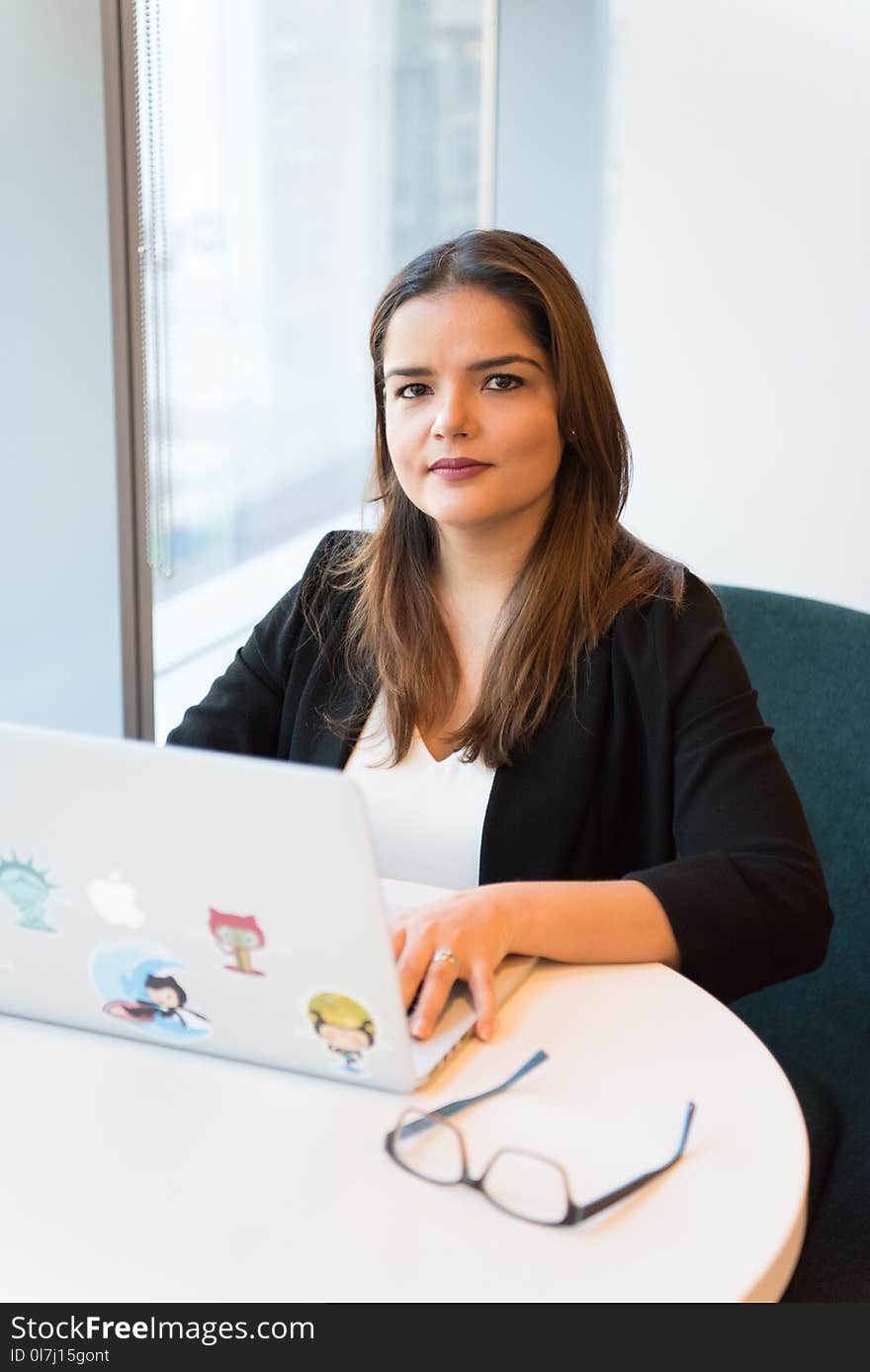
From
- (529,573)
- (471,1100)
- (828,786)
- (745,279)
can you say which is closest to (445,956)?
(471,1100)

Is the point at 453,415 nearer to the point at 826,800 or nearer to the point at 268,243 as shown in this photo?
the point at 826,800

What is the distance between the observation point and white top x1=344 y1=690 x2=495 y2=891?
1476 mm

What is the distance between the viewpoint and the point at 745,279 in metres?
3.21

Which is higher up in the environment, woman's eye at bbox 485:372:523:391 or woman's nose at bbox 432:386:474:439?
woman's eye at bbox 485:372:523:391

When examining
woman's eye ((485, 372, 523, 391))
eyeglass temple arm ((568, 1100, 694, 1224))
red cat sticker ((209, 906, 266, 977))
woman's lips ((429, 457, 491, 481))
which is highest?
woman's eye ((485, 372, 523, 391))

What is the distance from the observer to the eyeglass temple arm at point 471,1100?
0.90 m

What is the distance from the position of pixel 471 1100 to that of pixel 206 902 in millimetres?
217

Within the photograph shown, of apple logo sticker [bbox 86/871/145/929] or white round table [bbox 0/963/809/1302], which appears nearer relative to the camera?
white round table [bbox 0/963/809/1302]

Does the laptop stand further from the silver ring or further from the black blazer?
the black blazer

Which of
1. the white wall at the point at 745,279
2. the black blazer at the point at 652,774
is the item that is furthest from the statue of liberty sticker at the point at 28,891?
the white wall at the point at 745,279

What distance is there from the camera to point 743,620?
1.72 metres

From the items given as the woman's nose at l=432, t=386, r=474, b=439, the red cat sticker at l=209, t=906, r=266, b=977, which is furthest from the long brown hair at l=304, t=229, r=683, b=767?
the red cat sticker at l=209, t=906, r=266, b=977
